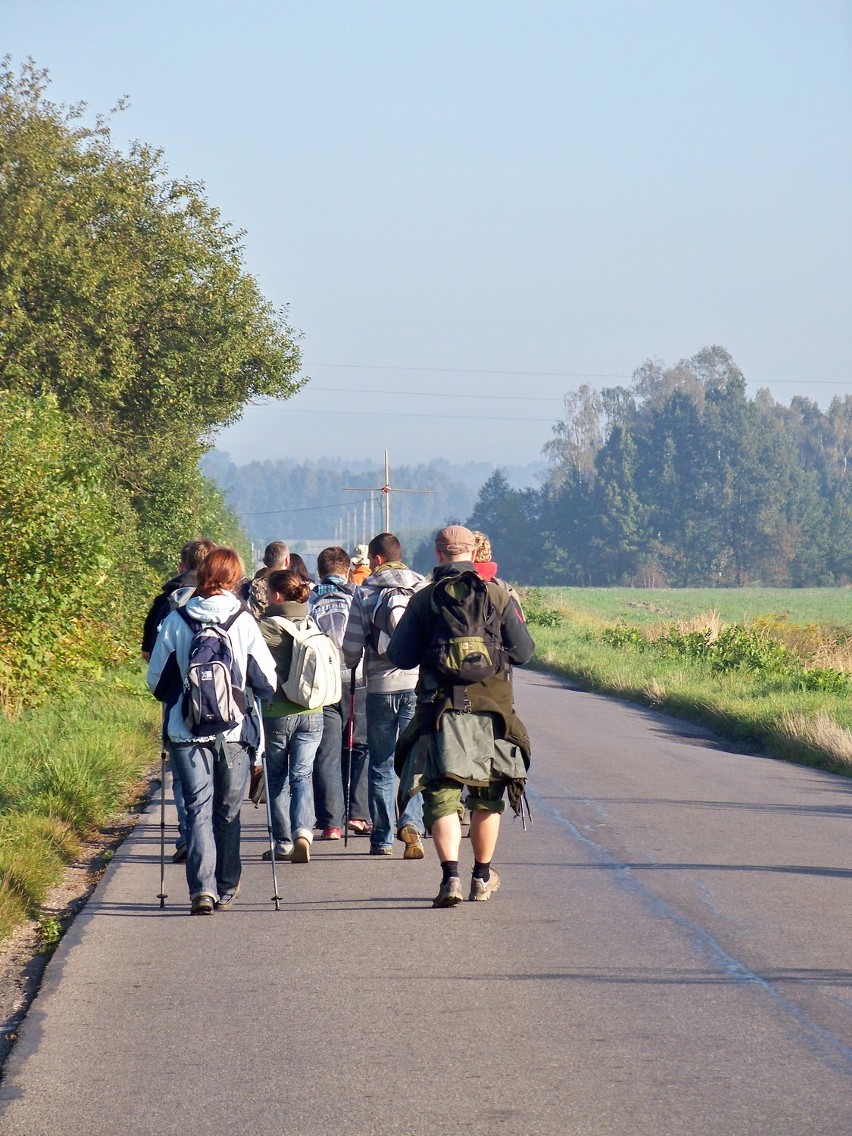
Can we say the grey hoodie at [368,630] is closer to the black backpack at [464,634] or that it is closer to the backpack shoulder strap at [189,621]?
the black backpack at [464,634]

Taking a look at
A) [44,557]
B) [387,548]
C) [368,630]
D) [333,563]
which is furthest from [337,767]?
[44,557]

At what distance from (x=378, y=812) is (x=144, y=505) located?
21.9m

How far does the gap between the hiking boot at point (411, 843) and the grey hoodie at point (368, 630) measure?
0.86 meters

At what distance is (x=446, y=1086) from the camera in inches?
182

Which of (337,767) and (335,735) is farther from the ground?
(335,735)

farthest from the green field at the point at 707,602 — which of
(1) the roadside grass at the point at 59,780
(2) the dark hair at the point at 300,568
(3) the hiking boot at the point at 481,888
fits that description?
(3) the hiking boot at the point at 481,888

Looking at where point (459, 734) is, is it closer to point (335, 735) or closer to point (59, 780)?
point (335, 735)

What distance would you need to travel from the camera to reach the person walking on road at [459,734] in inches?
293

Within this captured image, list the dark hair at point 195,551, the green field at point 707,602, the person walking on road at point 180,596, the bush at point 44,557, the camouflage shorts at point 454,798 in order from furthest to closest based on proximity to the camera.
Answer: the green field at point 707,602, the bush at point 44,557, the dark hair at point 195,551, the person walking on road at point 180,596, the camouflage shorts at point 454,798

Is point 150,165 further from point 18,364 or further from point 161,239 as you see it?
point 18,364

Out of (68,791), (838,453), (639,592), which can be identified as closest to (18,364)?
(68,791)

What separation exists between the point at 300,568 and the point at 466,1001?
4899 mm

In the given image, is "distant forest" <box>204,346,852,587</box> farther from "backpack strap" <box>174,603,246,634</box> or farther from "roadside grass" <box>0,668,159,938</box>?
"backpack strap" <box>174,603,246,634</box>

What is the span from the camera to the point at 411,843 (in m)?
8.97
